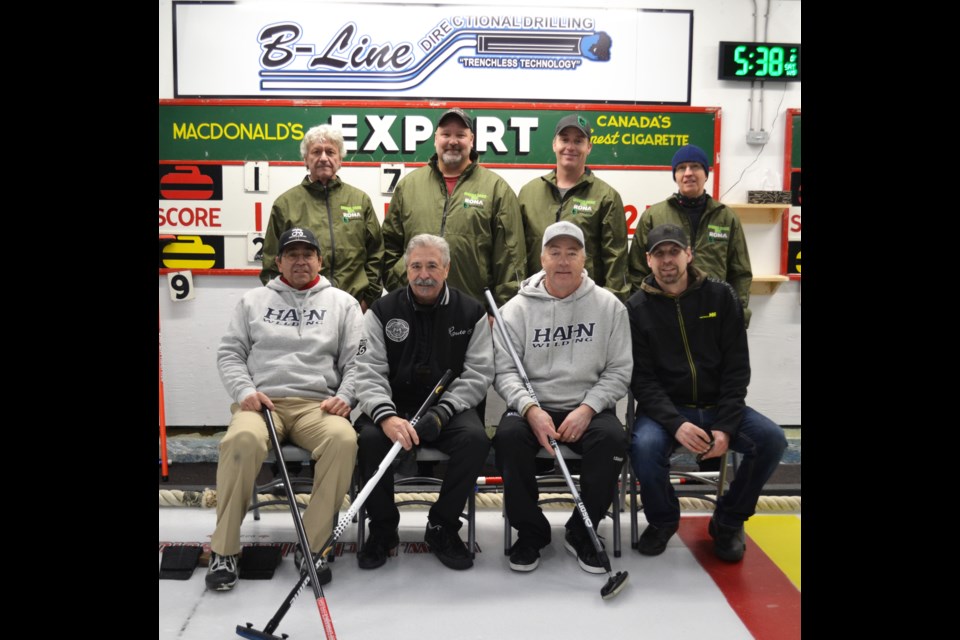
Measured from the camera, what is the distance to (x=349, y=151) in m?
4.60

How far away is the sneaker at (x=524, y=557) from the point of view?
304 cm

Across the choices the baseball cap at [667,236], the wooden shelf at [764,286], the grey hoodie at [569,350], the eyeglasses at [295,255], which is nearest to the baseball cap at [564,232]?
the grey hoodie at [569,350]

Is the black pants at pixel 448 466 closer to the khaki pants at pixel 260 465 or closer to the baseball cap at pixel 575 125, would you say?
the khaki pants at pixel 260 465

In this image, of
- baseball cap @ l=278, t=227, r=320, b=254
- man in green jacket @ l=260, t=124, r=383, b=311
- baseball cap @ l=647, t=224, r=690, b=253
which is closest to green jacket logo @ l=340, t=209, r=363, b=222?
man in green jacket @ l=260, t=124, r=383, b=311

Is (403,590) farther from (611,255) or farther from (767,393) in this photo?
(767,393)

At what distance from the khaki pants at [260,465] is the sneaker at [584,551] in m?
0.98

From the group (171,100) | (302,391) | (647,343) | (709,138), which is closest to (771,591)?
(647,343)

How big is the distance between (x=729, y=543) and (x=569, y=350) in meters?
1.07

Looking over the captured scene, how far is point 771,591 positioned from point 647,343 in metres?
1.10

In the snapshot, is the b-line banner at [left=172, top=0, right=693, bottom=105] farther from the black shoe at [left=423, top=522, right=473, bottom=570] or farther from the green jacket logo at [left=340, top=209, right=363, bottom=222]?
the black shoe at [left=423, top=522, right=473, bottom=570]

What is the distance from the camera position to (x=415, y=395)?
323 centimetres

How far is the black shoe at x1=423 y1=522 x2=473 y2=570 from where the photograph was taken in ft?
10.1

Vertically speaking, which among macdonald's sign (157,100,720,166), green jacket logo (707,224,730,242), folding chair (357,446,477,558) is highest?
macdonald's sign (157,100,720,166)

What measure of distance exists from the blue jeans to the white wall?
176 cm
